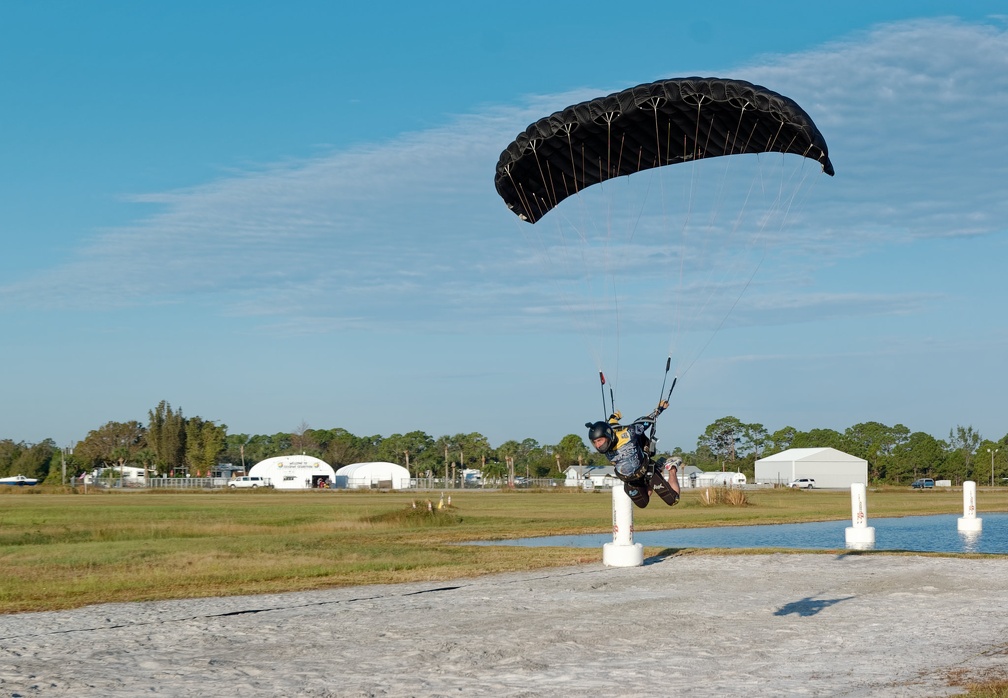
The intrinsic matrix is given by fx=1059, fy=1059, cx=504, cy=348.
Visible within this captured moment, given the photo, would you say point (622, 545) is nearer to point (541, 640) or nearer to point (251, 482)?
point (541, 640)

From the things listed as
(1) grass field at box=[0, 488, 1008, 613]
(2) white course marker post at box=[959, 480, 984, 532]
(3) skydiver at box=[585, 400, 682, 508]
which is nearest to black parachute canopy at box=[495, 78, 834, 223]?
(3) skydiver at box=[585, 400, 682, 508]

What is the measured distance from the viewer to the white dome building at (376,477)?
122375mm

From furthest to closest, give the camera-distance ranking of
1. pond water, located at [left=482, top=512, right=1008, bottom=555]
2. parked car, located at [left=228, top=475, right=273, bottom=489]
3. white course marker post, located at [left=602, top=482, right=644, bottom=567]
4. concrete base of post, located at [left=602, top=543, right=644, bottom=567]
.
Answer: parked car, located at [left=228, top=475, right=273, bottom=489] < pond water, located at [left=482, top=512, right=1008, bottom=555] < concrete base of post, located at [left=602, top=543, right=644, bottom=567] < white course marker post, located at [left=602, top=482, right=644, bottom=567]

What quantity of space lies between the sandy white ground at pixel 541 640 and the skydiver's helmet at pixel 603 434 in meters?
2.42

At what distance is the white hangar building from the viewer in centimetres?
13225

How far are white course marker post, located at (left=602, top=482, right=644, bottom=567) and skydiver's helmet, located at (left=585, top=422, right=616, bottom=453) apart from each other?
7823 mm

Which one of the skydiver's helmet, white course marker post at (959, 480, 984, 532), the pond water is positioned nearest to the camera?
the skydiver's helmet

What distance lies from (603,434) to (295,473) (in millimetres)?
109846

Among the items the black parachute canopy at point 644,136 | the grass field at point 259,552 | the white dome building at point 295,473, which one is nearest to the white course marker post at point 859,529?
the grass field at point 259,552

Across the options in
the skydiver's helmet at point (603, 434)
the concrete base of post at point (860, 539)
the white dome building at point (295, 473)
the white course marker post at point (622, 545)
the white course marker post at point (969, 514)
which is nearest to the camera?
the skydiver's helmet at point (603, 434)

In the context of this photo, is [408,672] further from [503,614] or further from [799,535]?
[799,535]

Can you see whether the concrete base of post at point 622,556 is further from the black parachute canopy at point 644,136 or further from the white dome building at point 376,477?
the white dome building at point 376,477

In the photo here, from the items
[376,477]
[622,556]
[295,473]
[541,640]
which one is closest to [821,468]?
[376,477]

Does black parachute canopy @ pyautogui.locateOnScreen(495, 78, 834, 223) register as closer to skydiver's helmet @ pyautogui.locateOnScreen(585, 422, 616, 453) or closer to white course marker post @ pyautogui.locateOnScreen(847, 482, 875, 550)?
skydiver's helmet @ pyautogui.locateOnScreen(585, 422, 616, 453)
